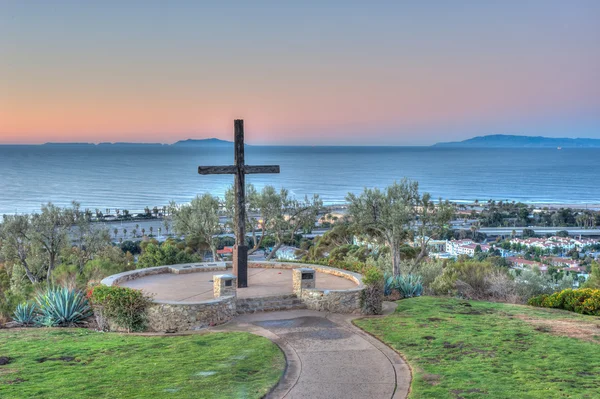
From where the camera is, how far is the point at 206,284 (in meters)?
18.0

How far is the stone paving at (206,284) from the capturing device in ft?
53.5

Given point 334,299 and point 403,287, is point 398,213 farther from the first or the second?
point 334,299

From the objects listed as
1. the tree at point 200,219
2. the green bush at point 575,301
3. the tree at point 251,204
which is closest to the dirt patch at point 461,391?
the green bush at point 575,301

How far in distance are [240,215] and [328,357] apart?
743 cm

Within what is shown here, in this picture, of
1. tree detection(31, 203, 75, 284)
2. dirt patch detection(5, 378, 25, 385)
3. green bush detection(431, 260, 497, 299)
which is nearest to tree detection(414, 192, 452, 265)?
green bush detection(431, 260, 497, 299)

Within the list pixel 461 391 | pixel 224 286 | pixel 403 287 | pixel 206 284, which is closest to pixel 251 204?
pixel 206 284

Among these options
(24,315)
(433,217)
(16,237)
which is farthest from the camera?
(16,237)

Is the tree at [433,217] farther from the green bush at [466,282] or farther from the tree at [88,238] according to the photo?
the tree at [88,238]

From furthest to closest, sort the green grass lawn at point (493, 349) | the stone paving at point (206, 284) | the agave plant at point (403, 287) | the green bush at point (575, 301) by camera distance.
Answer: the agave plant at point (403, 287) < the green bush at point (575, 301) < the stone paving at point (206, 284) < the green grass lawn at point (493, 349)

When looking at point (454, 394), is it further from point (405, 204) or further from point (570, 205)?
point (570, 205)

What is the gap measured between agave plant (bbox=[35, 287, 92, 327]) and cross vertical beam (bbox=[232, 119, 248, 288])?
489 cm

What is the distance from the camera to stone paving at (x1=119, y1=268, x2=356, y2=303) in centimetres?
1630

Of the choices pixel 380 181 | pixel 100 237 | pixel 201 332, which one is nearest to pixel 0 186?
pixel 380 181

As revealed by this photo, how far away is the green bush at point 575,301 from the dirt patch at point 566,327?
2043 millimetres
